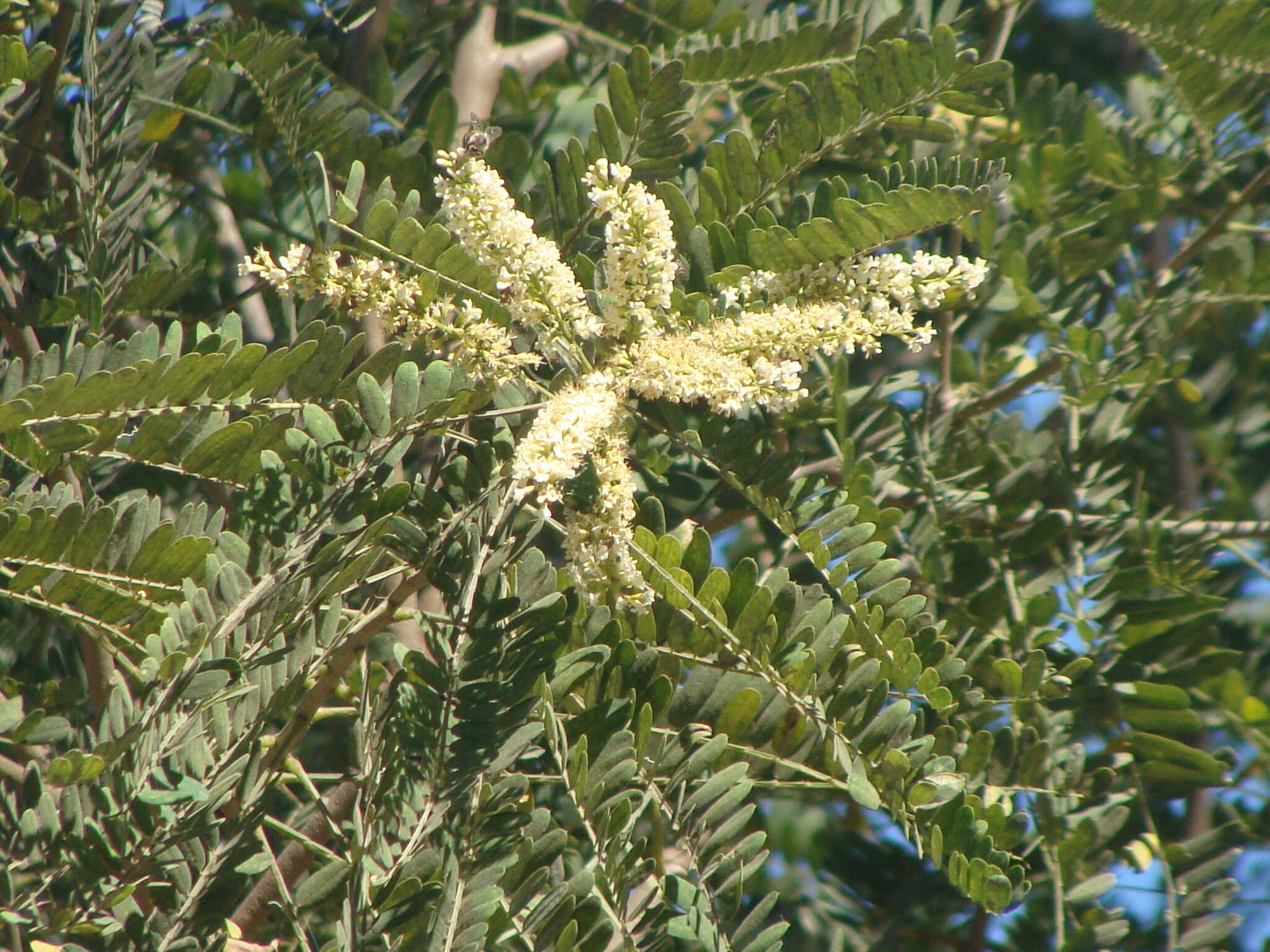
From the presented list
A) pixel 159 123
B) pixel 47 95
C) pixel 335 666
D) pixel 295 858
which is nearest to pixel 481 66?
pixel 159 123

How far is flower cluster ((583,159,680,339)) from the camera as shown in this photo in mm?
1185

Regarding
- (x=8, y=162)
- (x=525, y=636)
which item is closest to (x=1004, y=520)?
(x=525, y=636)

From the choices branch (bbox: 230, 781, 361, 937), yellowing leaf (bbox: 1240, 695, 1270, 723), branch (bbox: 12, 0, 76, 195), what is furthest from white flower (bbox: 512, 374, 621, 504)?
yellowing leaf (bbox: 1240, 695, 1270, 723)

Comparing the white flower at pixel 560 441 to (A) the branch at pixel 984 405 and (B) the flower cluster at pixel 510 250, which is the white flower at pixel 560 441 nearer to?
(B) the flower cluster at pixel 510 250

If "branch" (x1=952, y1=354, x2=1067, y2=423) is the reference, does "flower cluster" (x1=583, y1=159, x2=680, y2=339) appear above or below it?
above

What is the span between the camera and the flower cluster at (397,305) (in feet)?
3.91

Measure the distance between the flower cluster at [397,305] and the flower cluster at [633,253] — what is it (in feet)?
0.38

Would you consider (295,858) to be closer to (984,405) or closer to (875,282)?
(875,282)

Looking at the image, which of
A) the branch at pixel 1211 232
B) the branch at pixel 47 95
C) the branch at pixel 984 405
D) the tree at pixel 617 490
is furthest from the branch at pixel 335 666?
the branch at pixel 1211 232

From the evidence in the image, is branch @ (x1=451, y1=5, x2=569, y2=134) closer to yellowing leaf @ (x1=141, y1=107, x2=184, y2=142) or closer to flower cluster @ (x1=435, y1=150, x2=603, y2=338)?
yellowing leaf @ (x1=141, y1=107, x2=184, y2=142)

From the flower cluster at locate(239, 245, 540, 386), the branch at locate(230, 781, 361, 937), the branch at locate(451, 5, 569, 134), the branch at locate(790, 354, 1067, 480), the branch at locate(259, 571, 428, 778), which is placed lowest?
the branch at locate(230, 781, 361, 937)

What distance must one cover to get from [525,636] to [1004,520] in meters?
0.95

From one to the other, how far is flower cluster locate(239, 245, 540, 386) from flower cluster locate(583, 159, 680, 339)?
12cm

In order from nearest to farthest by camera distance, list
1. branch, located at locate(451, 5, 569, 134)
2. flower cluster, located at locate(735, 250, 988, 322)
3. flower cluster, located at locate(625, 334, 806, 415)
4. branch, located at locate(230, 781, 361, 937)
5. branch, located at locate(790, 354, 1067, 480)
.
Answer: flower cluster, located at locate(625, 334, 806, 415), flower cluster, located at locate(735, 250, 988, 322), branch, located at locate(230, 781, 361, 937), branch, located at locate(790, 354, 1067, 480), branch, located at locate(451, 5, 569, 134)
